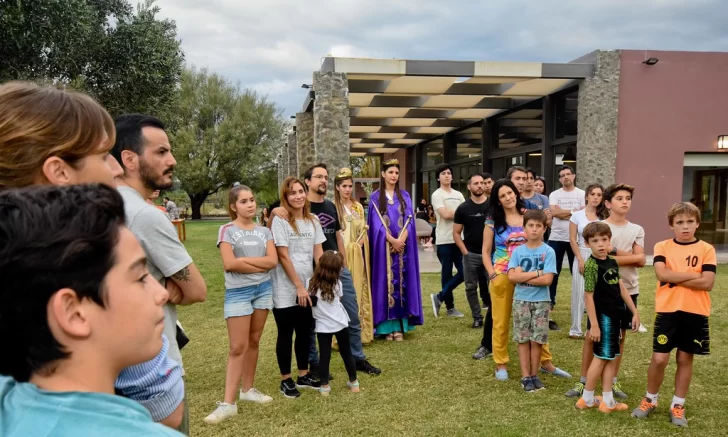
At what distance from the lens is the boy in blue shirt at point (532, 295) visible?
376 centimetres

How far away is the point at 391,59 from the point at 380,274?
4991mm

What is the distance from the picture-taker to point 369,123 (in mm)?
14922

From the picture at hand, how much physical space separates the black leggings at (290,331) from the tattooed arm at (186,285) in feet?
6.58

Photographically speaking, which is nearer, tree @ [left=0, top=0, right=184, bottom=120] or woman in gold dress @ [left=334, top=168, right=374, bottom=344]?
woman in gold dress @ [left=334, top=168, right=374, bottom=344]

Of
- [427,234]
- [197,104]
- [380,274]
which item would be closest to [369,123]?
[427,234]

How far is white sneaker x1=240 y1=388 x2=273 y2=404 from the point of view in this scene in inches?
145

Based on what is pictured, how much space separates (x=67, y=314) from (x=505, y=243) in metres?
3.89

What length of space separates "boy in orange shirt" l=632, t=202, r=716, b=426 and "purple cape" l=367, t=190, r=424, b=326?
2.46 m

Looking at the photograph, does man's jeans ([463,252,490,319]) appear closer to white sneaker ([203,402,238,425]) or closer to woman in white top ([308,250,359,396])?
woman in white top ([308,250,359,396])

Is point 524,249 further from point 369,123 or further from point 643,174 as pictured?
point 369,123

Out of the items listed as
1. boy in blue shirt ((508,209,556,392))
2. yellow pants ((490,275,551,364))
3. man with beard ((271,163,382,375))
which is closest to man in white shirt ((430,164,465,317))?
yellow pants ((490,275,551,364))

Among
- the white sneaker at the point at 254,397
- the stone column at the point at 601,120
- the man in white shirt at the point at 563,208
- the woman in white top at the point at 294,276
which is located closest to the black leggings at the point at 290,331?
the woman in white top at the point at 294,276

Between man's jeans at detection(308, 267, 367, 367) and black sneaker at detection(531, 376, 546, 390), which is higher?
man's jeans at detection(308, 267, 367, 367)

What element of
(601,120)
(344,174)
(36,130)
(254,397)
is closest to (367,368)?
(254,397)
